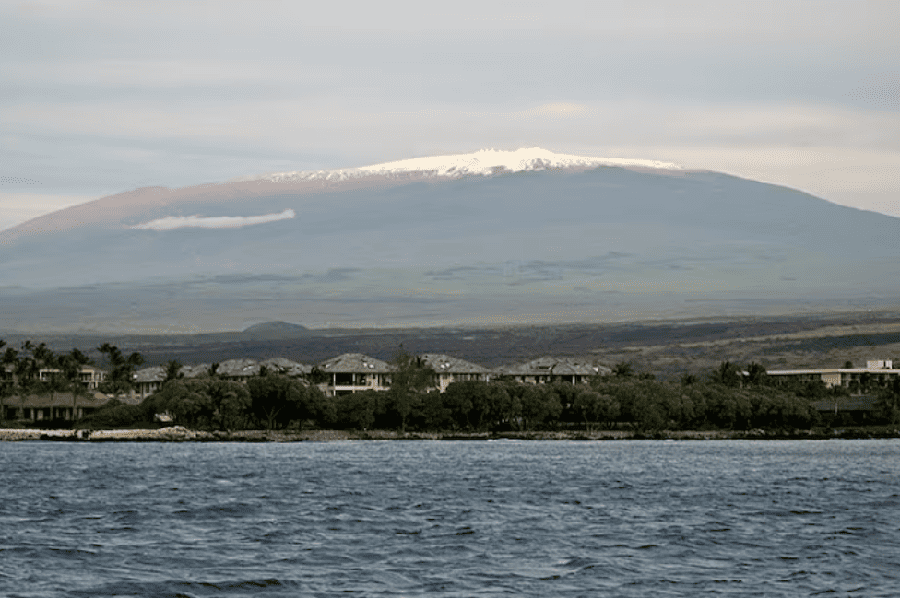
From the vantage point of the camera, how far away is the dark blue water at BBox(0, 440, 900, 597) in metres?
39.8

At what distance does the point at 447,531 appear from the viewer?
5397 centimetres

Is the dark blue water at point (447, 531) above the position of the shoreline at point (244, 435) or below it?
above

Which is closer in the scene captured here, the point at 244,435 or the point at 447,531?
the point at 447,531

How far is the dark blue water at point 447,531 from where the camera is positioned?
39.8 meters

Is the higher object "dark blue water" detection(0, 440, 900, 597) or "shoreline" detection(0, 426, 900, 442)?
"dark blue water" detection(0, 440, 900, 597)

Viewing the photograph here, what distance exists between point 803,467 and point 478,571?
74.1 metres

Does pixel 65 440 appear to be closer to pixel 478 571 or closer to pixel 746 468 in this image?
pixel 746 468

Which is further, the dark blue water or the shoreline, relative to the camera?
the shoreline

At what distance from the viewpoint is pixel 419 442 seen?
7136 inches

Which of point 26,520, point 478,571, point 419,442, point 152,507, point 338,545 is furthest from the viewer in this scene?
point 419,442

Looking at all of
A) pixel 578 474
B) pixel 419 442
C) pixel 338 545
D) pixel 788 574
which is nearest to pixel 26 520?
pixel 338 545

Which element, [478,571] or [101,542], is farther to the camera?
[101,542]

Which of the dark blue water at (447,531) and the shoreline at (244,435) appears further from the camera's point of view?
the shoreline at (244,435)

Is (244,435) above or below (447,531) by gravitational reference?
below
